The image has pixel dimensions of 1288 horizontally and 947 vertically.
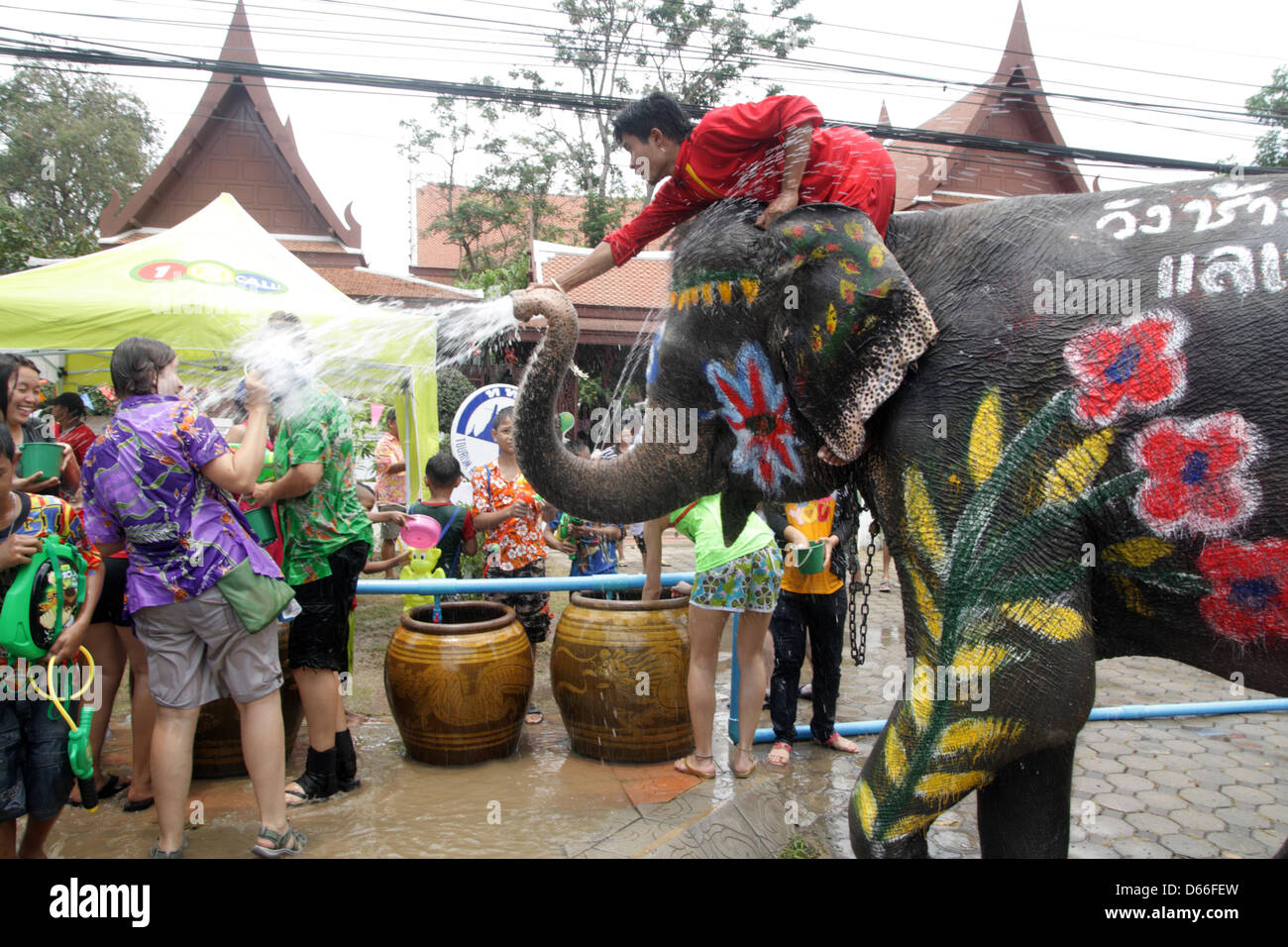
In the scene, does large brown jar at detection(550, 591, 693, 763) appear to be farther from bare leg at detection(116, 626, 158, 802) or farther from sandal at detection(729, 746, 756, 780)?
bare leg at detection(116, 626, 158, 802)

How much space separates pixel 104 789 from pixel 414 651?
1.54 m

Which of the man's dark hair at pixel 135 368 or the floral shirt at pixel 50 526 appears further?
the man's dark hair at pixel 135 368

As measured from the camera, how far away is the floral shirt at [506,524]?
541cm

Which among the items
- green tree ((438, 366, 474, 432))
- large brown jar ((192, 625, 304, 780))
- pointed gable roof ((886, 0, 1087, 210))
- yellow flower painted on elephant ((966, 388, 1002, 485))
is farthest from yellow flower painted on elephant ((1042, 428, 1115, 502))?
green tree ((438, 366, 474, 432))

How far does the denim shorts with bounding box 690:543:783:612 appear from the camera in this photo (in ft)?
13.7

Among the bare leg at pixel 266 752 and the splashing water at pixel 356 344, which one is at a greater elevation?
the splashing water at pixel 356 344

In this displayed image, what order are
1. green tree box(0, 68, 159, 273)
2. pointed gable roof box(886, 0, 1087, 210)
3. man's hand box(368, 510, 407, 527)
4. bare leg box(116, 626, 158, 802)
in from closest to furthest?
bare leg box(116, 626, 158, 802)
man's hand box(368, 510, 407, 527)
pointed gable roof box(886, 0, 1087, 210)
green tree box(0, 68, 159, 273)

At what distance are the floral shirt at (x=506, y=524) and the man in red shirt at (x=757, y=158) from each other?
3.11 m

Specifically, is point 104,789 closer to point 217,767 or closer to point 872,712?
point 217,767

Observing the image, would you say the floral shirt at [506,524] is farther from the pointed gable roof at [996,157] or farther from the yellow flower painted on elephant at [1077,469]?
the pointed gable roof at [996,157]

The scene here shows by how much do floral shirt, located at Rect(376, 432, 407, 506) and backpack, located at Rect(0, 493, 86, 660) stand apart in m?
4.67

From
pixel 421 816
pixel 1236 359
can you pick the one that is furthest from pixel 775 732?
pixel 1236 359

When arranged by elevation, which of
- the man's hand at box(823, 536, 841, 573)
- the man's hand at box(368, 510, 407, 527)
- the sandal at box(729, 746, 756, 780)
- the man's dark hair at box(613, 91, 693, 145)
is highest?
the man's dark hair at box(613, 91, 693, 145)

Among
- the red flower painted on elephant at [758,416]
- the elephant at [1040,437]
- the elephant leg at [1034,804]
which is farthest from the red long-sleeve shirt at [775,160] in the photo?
the elephant leg at [1034,804]
